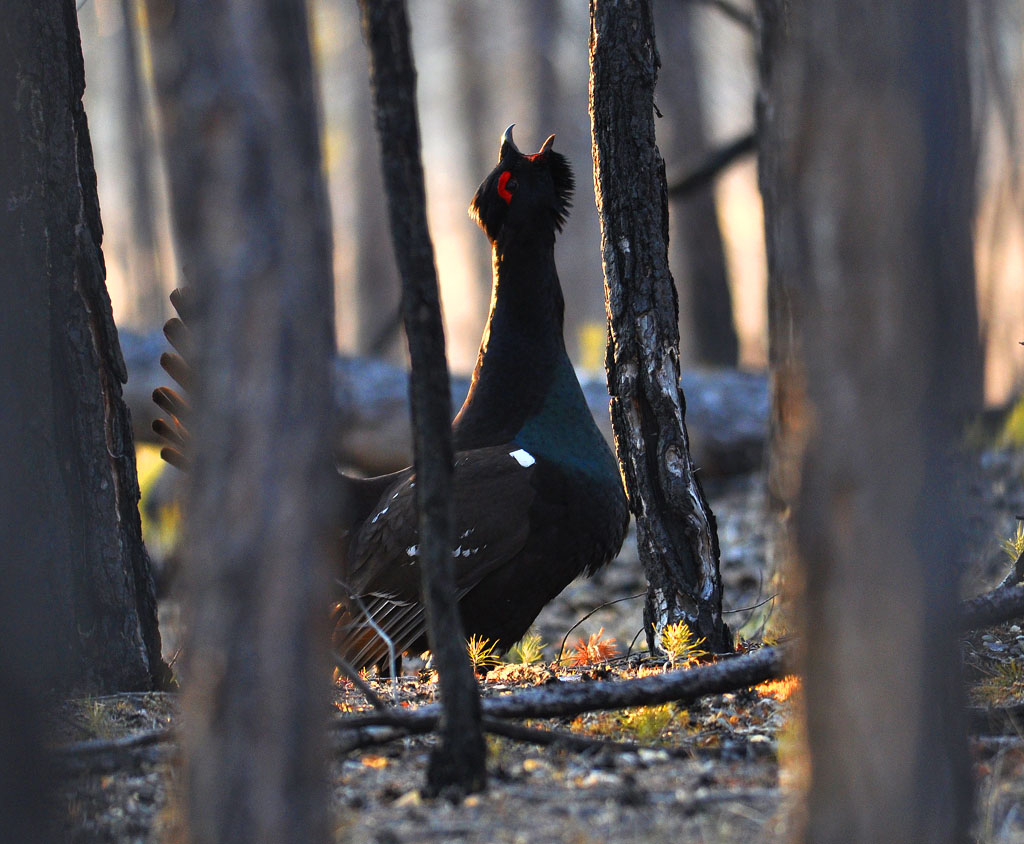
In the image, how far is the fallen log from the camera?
953 cm

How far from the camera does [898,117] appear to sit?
2.09 metres

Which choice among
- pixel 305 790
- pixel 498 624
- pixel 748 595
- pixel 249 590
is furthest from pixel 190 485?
pixel 748 595

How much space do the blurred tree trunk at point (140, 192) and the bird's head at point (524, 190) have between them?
12385 mm

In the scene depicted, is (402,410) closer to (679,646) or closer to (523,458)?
(523,458)

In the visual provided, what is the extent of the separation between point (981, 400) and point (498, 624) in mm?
5107

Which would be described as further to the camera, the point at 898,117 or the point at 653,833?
the point at 653,833

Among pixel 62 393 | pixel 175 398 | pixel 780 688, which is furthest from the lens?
pixel 175 398

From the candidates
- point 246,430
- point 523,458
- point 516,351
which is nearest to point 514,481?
point 523,458

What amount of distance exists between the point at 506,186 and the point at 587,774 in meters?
3.20

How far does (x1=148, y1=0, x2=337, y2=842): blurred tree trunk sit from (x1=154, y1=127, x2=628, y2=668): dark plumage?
263cm

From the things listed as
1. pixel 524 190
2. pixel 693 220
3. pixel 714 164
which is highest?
pixel 714 164

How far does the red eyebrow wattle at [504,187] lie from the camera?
5.45m

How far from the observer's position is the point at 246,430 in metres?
2.23

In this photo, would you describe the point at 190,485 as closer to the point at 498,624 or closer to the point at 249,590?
the point at 249,590
